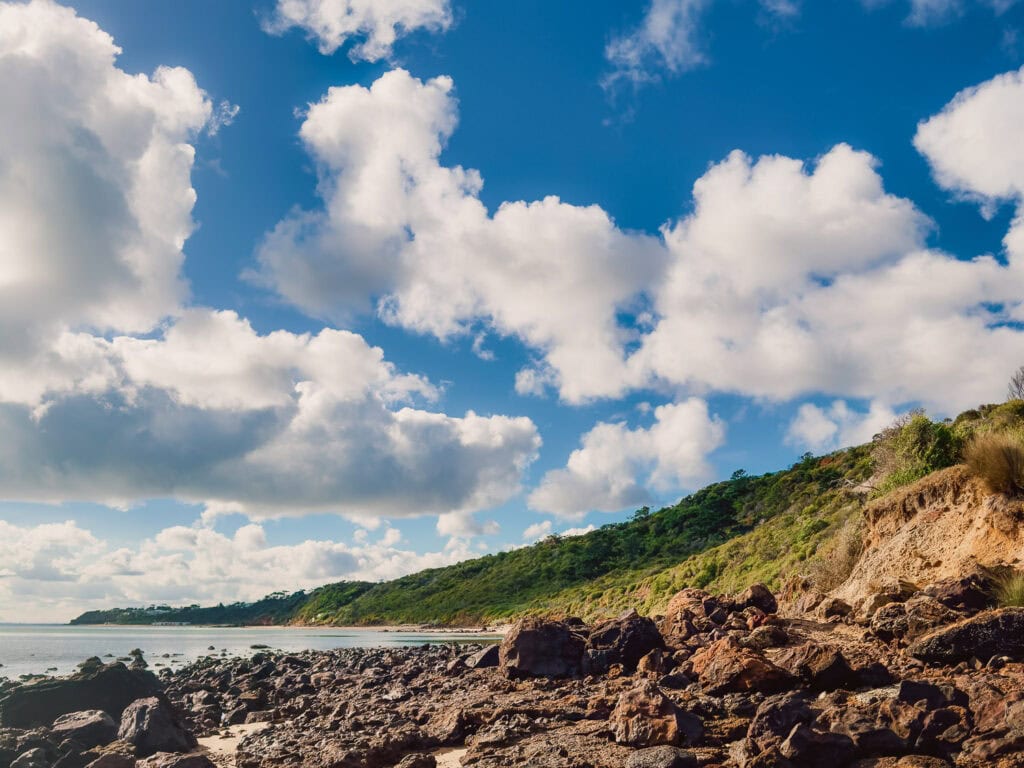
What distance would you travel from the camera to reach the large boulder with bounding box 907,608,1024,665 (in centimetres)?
1303

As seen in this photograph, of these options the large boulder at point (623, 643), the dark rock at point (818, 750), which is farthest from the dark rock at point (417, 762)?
the large boulder at point (623, 643)

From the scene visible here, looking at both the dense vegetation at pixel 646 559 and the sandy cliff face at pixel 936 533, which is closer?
the sandy cliff face at pixel 936 533

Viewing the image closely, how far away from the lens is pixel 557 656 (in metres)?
19.7

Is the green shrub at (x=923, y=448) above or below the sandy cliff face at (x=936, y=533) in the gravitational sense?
above

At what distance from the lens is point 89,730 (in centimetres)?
1783

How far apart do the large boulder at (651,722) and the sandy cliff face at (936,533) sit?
34.6 feet

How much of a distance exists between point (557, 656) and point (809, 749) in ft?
35.3

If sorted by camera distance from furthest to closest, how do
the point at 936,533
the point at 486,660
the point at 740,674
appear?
the point at 486,660
the point at 936,533
the point at 740,674

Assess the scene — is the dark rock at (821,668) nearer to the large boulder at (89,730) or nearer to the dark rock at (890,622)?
the dark rock at (890,622)

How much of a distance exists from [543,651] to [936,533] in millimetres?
14392

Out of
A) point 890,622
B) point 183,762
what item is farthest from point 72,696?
point 890,622

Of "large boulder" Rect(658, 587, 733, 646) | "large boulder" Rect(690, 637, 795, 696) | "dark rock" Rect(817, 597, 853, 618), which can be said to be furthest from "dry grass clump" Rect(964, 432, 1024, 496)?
"large boulder" Rect(690, 637, 795, 696)

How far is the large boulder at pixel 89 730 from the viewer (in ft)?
57.5

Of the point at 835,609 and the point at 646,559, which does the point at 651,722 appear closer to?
the point at 835,609
